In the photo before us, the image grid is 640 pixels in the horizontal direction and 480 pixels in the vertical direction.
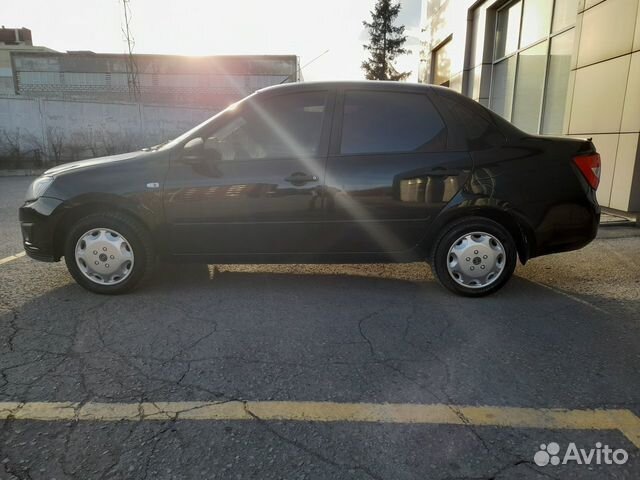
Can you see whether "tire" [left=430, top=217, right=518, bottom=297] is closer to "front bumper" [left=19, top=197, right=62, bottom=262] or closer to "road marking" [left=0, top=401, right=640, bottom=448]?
"road marking" [left=0, top=401, right=640, bottom=448]

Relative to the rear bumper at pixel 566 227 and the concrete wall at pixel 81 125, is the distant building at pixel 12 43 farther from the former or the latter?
the rear bumper at pixel 566 227

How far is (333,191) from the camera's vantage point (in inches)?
150

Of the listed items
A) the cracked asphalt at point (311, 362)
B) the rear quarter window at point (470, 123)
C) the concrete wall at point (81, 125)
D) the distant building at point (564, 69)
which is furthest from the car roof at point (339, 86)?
the concrete wall at point (81, 125)

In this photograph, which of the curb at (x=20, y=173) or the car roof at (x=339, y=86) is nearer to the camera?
the car roof at (x=339, y=86)

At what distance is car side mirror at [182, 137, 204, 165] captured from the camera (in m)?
3.76

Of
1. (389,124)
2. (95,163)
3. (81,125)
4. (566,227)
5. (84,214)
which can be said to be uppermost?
(81,125)

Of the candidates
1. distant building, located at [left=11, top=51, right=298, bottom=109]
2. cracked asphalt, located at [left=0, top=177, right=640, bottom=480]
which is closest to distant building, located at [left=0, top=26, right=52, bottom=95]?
distant building, located at [left=11, top=51, right=298, bottom=109]

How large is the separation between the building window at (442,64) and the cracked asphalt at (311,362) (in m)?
12.4

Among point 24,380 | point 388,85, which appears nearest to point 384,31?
point 388,85

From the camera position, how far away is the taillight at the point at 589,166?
3.86m

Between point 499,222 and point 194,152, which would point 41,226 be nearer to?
point 194,152

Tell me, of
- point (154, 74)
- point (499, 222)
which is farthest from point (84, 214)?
point (154, 74)

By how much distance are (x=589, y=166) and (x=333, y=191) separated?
7.23 feet

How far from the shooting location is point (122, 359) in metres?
2.88
